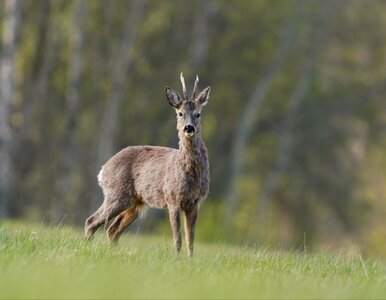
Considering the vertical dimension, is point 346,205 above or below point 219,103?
below

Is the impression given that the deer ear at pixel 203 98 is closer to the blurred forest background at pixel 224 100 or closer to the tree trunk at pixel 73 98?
the blurred forest background at pixel 224 100

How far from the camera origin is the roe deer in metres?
14.1

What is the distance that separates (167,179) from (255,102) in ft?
99.5

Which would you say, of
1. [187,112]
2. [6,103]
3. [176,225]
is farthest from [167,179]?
[6,103]

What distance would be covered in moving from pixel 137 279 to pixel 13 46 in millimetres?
22104

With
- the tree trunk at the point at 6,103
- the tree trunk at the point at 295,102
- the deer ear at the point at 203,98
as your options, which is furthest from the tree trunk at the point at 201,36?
the deer ear at the point at 203,98

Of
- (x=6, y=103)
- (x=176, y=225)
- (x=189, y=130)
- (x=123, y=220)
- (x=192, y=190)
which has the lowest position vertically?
(x=123, y=220)

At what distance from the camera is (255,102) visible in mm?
44594

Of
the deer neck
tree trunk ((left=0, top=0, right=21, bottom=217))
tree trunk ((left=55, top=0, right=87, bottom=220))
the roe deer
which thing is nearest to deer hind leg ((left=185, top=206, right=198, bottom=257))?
the roe deer

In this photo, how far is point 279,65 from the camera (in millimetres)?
46312

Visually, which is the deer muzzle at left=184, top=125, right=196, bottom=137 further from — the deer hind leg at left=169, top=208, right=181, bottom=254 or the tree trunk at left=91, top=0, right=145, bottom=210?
the tree trunk at left=91, top=0, right=145, bottom=210

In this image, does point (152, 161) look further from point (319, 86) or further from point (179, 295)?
point (319, 86)

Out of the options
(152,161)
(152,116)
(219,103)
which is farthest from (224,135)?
(152,161)

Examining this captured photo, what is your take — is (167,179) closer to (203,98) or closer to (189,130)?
(189,130)
